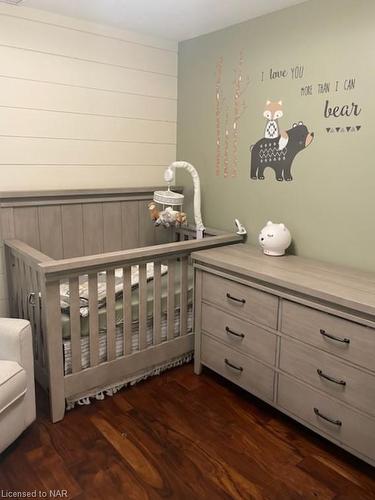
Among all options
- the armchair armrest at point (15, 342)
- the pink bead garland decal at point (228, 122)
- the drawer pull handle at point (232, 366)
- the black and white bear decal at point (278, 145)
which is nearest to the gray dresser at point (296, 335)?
the drawer pull handle at point (232, 366)

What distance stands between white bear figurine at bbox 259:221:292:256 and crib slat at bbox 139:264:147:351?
69cm

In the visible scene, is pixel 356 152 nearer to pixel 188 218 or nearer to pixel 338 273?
pixel 338 273

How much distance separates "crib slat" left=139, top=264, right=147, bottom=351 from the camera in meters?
2.22

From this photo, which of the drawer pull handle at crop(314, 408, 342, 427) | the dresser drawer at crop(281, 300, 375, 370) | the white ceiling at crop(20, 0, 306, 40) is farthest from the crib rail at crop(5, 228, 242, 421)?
the white ceiling at crop(20, 0, 306, 40)

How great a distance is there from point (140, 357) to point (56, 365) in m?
0.51

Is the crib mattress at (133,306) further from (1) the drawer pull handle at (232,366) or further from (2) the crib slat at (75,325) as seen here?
(1) the drawer pull handle at (232,366)

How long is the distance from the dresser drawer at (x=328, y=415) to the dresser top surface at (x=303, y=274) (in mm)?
455

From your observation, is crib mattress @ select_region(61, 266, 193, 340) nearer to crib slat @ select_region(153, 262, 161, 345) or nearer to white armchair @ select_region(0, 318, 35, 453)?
crib slat @ select_region(153, 262, 161, 345)

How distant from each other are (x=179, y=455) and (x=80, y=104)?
2.08 meters

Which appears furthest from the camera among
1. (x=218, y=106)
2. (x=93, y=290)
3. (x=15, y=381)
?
(x=218, y=106)

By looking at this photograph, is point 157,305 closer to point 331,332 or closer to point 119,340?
point 119,340

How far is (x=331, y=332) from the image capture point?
5.60 feet

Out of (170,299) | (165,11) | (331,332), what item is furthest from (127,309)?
(165,11)

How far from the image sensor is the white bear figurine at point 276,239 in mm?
2246
